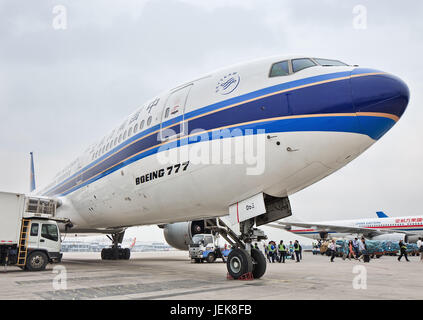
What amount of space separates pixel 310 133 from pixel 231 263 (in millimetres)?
3587

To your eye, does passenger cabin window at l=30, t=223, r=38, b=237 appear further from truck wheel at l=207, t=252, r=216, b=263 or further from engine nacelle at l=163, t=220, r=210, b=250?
truck wheel at l=207, t=252, r=216, b=263

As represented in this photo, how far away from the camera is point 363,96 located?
6.32 meters

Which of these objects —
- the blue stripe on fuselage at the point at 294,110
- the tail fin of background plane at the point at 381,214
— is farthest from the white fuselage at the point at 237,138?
the tail fin of background plane at the point at 381,214

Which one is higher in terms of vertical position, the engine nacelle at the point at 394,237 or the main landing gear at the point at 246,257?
the engine nacelle at the point at 394,237

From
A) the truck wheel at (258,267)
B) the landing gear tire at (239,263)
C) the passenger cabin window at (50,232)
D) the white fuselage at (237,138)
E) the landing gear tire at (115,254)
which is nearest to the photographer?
the white fuselage at (237,138)

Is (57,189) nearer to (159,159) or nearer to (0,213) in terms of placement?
(0,213)

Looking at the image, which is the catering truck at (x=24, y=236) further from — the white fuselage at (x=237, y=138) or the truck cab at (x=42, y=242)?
the white fuselage at (x=237, y=138)

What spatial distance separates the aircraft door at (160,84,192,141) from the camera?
28.3ft

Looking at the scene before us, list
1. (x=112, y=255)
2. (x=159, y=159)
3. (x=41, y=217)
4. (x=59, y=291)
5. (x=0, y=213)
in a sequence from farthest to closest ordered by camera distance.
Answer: (x=112, y=255) < (x=41, y=217) < (x=0, y=213) < (x=159, y=159) < (x=59, y=291)

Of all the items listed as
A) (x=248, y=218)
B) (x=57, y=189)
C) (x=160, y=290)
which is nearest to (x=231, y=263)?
(x=248, y=218)

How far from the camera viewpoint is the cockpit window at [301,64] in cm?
735

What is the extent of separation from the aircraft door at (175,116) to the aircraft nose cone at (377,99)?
3895 millimetres
